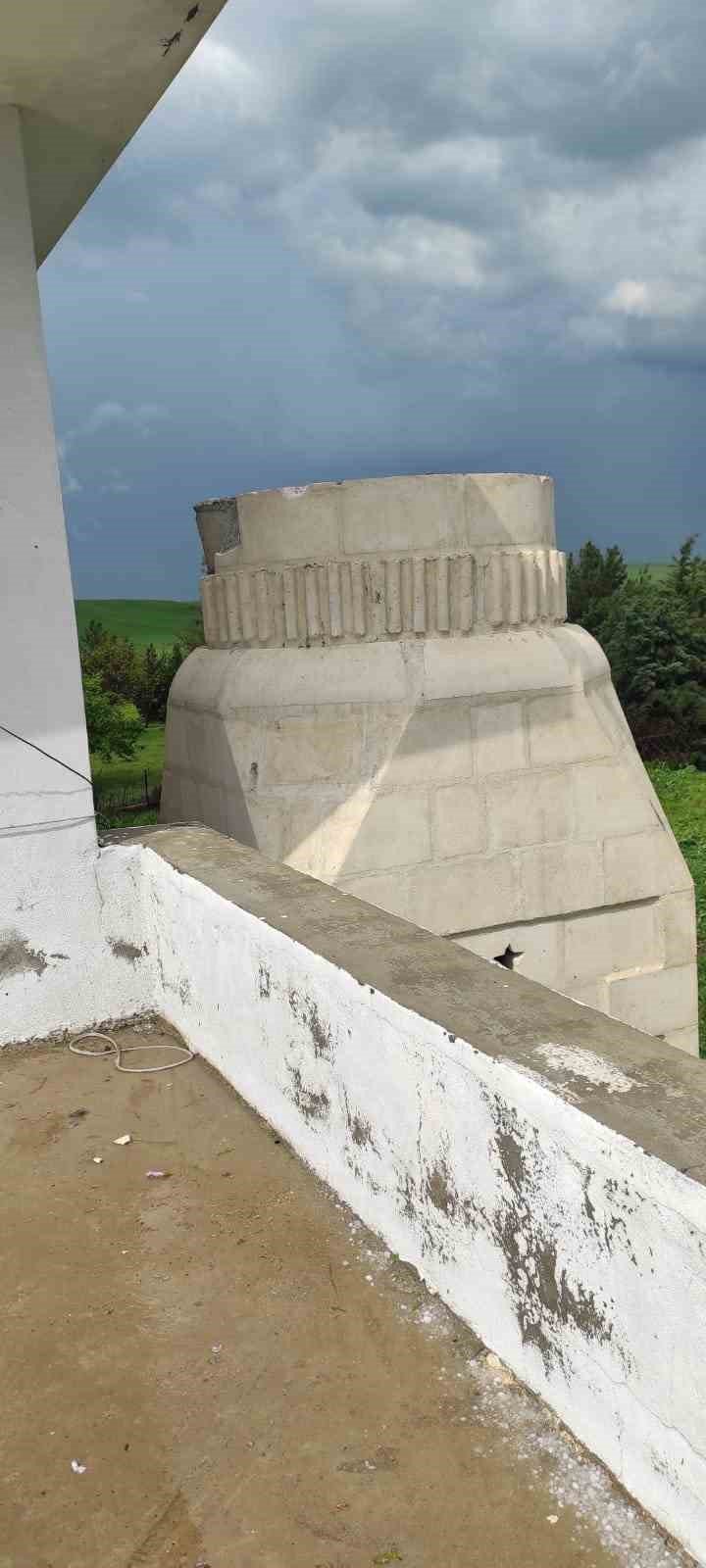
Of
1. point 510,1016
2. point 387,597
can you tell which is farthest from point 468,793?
point 510,1016

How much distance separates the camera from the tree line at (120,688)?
1689 cm

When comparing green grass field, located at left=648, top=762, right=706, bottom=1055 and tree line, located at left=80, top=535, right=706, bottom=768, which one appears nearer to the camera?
green grass field, located at left=648, top=762, right=706, bottom=1055

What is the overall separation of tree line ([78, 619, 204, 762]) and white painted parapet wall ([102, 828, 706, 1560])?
14.0 meters

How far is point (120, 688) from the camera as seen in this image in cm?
2362

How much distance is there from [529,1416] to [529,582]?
13.0 ft

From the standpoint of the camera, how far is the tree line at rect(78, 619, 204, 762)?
16.9m

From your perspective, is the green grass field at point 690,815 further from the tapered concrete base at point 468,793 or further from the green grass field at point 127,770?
the green grass field at point 127,770

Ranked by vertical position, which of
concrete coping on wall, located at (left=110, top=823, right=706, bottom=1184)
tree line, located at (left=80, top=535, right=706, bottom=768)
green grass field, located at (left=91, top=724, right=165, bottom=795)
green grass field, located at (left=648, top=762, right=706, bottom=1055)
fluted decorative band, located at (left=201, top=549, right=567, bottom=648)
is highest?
fluted decorative band, located at (left=201, top=549, right=567, bottom=648)

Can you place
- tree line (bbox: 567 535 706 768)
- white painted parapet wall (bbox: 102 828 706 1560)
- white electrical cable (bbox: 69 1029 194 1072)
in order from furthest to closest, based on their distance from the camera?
tree line (bbox: 567 535 706 768)
white electrical cable (bbox: 69 1029 194 1072)
white painted parapet wall (bbox: 102 828 706 1560)

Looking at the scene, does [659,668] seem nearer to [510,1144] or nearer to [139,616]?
[510,1144]

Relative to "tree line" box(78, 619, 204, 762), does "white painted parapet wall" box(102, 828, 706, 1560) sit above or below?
above

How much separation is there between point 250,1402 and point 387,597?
3591 millimetres

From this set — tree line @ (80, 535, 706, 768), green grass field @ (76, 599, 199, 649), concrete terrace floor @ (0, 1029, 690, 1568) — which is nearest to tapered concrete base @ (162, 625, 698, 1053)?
concrete terrace floor @ (0, 1029, 690, 1568)

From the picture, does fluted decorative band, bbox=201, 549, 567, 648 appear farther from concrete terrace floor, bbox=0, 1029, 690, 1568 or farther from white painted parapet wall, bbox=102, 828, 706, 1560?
concrete terrace floor, bbox=0, 1029, 690, 1568
